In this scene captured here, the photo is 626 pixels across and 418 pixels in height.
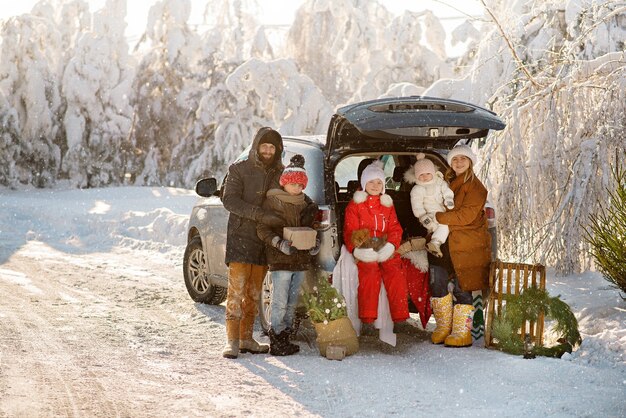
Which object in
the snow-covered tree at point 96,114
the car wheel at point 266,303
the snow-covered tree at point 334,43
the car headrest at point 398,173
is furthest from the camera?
the snow-covered tree at point 334,43

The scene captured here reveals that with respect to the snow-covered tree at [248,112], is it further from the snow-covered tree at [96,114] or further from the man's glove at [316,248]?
the man's glove at [316,248]

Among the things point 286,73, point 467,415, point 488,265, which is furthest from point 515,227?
point 286,73

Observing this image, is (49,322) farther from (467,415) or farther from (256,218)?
(467,415)

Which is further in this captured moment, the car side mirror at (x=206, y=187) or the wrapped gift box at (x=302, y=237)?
the car side mirror at (x=206, y=187)

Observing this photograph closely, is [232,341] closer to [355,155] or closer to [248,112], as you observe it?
[355,155]

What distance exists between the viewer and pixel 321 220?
6.59 meters

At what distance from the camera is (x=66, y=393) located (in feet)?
17.1

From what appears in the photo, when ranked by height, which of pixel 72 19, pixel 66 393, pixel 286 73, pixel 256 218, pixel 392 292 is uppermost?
pixel 72 19

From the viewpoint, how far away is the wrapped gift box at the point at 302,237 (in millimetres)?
6340

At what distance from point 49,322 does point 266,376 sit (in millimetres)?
2801

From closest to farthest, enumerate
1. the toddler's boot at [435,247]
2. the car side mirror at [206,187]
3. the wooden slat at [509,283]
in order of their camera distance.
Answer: the wooden slat at [509,283]
the toddler's boot at [435,247]
the car side mirror at [206,187]

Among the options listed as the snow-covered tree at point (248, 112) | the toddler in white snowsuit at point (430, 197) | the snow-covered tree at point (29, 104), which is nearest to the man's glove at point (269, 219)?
the toddler in white snowsuit at point (430, 197)

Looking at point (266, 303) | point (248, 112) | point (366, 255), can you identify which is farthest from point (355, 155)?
point (248, 112)

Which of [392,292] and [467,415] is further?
[392,292]
